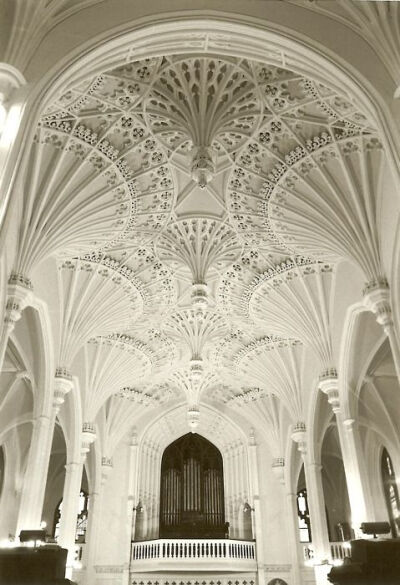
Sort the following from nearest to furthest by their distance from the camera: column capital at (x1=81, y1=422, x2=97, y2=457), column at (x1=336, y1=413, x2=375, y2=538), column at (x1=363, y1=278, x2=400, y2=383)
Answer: column at (x1=363, y1=278, x2=400, y2=383) < column at (x1=336, y1=413, x2=375, y2=538) < column capital at (x1=81, y1=422, x2=97, y2=457)

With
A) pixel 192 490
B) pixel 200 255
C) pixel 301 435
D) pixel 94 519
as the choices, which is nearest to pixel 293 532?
pixel 192 490

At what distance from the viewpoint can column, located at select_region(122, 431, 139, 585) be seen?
23766mm

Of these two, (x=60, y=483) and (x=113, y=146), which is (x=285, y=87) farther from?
(x=60, y=483)

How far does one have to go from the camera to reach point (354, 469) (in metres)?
15.2

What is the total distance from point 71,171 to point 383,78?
312 inches

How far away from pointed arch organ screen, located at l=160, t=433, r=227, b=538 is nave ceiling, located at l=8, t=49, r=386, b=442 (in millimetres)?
8592

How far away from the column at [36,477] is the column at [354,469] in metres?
8.75

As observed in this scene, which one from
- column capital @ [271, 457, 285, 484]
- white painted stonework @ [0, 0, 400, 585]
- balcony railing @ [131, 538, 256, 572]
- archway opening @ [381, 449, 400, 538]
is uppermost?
white painted stonework @ [0, 0, 400, 585]

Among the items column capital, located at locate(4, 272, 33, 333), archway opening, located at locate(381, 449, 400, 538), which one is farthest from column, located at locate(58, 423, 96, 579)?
archway opening, located at locate(381, 449, 400, 538)

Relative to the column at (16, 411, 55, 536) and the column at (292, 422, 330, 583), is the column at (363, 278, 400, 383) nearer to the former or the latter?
the column at (292, 422, 330, 583)

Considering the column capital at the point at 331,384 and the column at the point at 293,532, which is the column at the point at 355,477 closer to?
the column capital at the point at 331,384

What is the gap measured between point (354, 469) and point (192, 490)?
14.0m

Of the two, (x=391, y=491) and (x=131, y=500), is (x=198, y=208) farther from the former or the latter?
(x=131, y=500)

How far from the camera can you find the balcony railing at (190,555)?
→ 2289cm
